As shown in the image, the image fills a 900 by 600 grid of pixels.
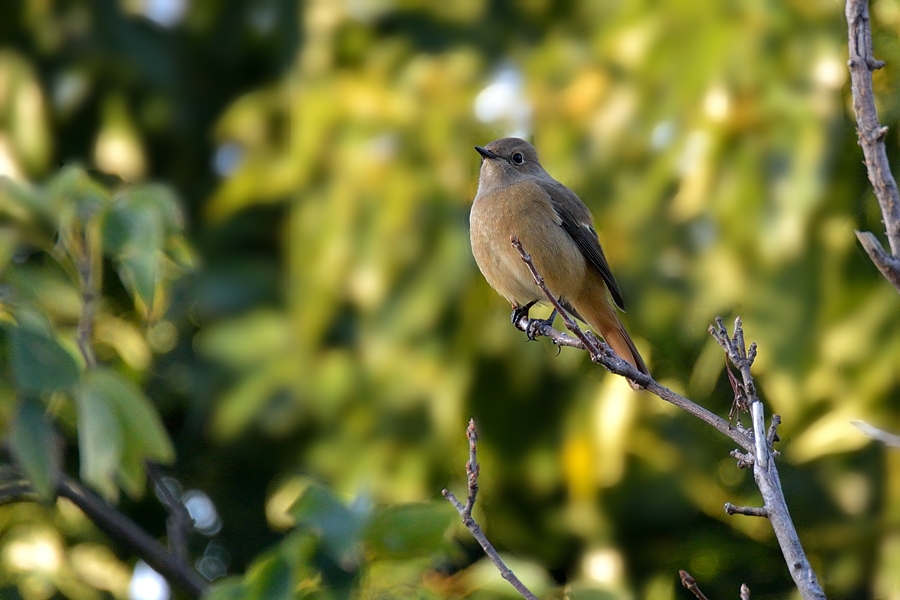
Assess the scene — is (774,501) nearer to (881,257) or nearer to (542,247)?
(881,257)

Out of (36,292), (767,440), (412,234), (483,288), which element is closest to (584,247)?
(483,288)

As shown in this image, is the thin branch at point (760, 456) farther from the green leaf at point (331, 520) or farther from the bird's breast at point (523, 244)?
the bird's breast at point (523, 244)

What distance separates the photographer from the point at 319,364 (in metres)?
3.91

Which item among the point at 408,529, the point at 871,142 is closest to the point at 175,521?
the point at 408,529

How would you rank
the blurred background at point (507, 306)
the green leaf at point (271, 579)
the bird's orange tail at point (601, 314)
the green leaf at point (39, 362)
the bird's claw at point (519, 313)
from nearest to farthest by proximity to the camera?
the green leaf at point (271, 579)
the green leaf at point (39, 362)
the blurred background at point (507, 306)
the bird's claw at point (519, 313)
the bird's orange tail at point (601, 314)

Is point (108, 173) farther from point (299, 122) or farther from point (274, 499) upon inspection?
point (274, 499)

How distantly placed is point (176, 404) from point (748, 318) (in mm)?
3578

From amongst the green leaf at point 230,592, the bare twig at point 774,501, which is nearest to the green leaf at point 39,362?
the green leaf at point 230,592

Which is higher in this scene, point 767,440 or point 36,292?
point 36,292

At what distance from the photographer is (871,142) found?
5.32 ft

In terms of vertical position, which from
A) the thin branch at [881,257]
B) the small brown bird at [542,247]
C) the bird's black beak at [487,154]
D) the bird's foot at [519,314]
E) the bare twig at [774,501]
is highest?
the bird's black beak at [487,154]

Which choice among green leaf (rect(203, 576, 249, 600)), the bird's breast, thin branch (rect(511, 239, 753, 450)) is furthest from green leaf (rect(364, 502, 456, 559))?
the bird's breast

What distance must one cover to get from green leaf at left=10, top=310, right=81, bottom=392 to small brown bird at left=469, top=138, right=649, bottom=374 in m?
1.46

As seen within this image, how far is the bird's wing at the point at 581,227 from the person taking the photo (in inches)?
164
